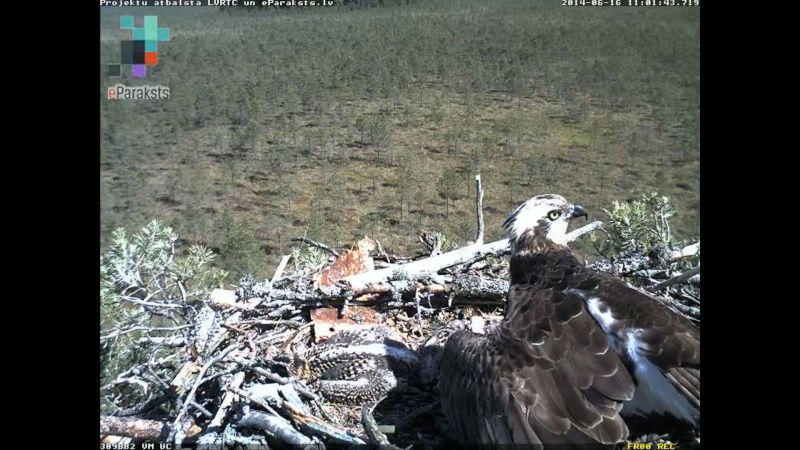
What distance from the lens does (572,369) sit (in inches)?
Result: 104

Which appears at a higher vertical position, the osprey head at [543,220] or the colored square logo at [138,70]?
the colored square logo at [138,70]

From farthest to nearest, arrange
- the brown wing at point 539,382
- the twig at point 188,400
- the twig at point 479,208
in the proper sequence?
1. the twig at point 479,208
2. the twig at point 188,400
3. the brown wing at point 539,382

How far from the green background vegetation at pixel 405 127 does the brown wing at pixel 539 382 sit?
133cm

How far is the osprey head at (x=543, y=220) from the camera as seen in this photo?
349 centimetres

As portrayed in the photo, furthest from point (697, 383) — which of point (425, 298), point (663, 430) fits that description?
point (425, 298)

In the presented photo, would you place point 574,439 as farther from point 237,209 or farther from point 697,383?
point 237,209

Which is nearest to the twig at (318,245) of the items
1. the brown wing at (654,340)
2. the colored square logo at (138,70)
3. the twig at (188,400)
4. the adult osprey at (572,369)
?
the twig at (188,400)

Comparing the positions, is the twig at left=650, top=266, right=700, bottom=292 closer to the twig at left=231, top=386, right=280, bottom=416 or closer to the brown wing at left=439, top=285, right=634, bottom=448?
the brown wing at left=439, top=285, right=634, bottom=448

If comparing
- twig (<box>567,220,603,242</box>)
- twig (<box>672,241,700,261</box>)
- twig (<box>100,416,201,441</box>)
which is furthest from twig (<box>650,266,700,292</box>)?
twig (<box>100,416,201,441</box>)

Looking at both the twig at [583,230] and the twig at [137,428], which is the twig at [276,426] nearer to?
the twig at [137,428]

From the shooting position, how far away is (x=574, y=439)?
8.09ft

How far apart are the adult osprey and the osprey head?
458 millimetres

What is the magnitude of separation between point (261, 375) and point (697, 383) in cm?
216

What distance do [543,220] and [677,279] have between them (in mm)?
847
